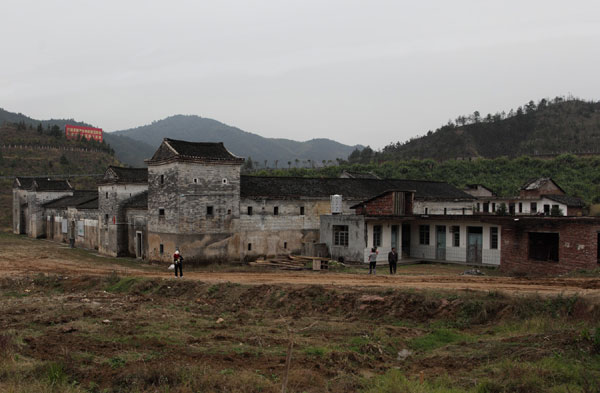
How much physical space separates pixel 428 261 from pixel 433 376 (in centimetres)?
2264

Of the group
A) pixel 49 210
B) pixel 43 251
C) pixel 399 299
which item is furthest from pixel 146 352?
pixel 49 210

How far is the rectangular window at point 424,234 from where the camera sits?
34031mm

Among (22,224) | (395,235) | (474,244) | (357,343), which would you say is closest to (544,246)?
(474,244)

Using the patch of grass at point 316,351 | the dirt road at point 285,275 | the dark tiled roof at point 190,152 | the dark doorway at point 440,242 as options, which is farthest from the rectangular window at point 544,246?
the patch of grass at point 316,351

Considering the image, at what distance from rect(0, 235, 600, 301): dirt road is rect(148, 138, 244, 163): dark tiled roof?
7140mm

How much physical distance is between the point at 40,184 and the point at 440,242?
45.7 metres

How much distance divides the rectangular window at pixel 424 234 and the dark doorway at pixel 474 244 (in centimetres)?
326

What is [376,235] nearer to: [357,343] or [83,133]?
[357,343]

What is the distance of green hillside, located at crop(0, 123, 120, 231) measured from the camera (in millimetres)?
78000

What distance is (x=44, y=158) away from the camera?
286 ft

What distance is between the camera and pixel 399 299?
1745 centimetres

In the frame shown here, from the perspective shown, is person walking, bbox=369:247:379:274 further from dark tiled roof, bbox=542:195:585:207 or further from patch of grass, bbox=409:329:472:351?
dark tiled roof, bbox=542:195:585:207

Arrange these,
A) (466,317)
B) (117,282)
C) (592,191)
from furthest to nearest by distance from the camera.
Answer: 1. (592,191)
2. (117,282)
3. (466,317)

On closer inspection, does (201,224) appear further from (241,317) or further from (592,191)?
(592,191)
